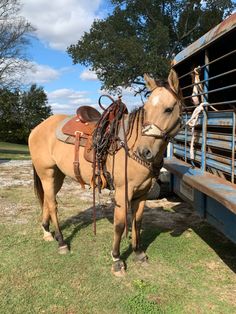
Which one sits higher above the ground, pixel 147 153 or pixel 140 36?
pixel 140 36

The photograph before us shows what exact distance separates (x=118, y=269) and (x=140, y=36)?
25276mm

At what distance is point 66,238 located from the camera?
5.05 m

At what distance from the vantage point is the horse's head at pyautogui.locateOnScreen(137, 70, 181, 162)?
3.33m

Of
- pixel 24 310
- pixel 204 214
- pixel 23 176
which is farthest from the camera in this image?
pixel 23 176

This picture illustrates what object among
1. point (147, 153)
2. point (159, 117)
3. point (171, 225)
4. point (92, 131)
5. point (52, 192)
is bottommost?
point (171, 225)

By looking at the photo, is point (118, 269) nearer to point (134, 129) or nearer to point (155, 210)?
point (134, 129)

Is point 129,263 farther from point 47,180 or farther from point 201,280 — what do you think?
point 47,180

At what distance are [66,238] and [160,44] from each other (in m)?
22.4

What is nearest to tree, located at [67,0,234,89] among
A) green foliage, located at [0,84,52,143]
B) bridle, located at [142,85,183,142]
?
green foliage, located at [0,84,52,143]

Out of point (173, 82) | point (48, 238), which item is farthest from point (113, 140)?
point (48, 238)

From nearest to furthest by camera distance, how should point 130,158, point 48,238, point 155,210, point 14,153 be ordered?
point 130,158
point 48,238
point 155,210
point 14,153

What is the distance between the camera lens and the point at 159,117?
10.9 ft

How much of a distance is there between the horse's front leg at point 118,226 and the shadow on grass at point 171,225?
30cm

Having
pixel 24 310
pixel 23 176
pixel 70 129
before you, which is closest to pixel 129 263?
pixel 24 310
